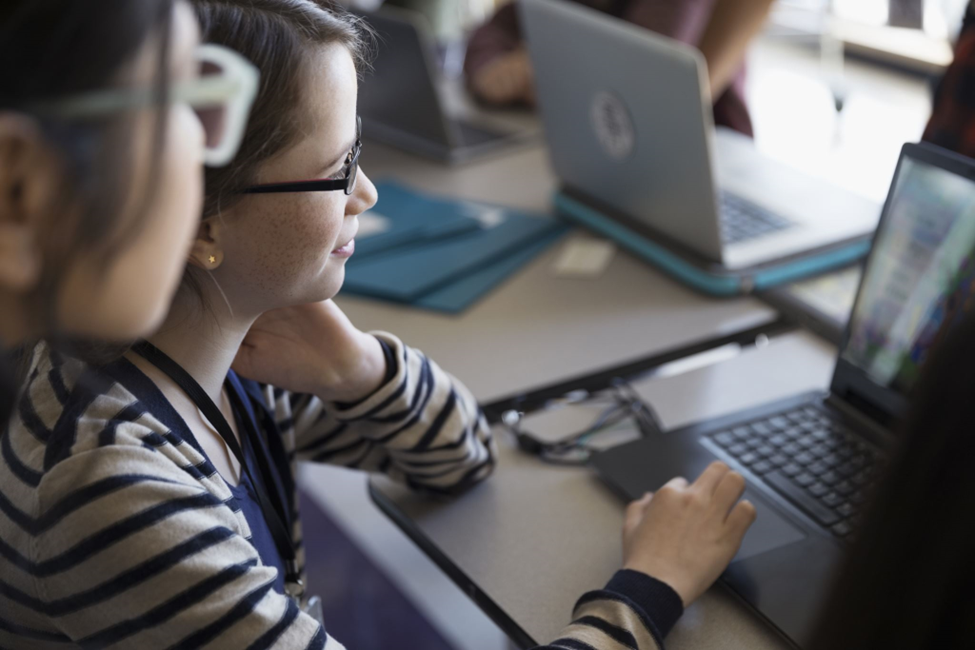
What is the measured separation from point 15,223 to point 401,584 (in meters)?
1.57

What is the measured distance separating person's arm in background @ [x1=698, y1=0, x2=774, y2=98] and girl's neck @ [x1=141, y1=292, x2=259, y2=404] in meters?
1.40

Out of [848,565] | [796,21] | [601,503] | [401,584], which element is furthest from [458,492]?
[796,21]

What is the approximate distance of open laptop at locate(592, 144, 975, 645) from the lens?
870mm

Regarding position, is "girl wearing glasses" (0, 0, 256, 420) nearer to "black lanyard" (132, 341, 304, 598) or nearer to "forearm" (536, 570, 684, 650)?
"black lanyard" (132, 341, 304, 598)

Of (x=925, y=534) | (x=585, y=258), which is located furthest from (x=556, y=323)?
(x=925, y=534)

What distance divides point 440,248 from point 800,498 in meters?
0.76

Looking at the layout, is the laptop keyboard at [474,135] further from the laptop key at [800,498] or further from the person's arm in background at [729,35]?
the laptop key at [800,498]

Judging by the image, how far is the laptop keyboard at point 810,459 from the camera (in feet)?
3.01

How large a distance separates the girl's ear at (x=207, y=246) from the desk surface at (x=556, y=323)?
1.65 ft

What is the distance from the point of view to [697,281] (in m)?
1.40

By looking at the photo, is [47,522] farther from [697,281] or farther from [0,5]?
[697,281]

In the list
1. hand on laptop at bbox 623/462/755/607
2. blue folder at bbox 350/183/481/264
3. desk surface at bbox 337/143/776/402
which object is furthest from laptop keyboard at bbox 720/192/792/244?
hand on laptop at bbox 623/462/755/607

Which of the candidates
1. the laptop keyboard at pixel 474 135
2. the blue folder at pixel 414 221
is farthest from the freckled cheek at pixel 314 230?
the laptop keyboard at pixel 474 135

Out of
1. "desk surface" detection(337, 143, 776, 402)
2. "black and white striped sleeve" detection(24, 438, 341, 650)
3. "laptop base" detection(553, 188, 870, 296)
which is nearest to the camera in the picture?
"black and white striped sleeve" detection(24, 438, 341, 650)
